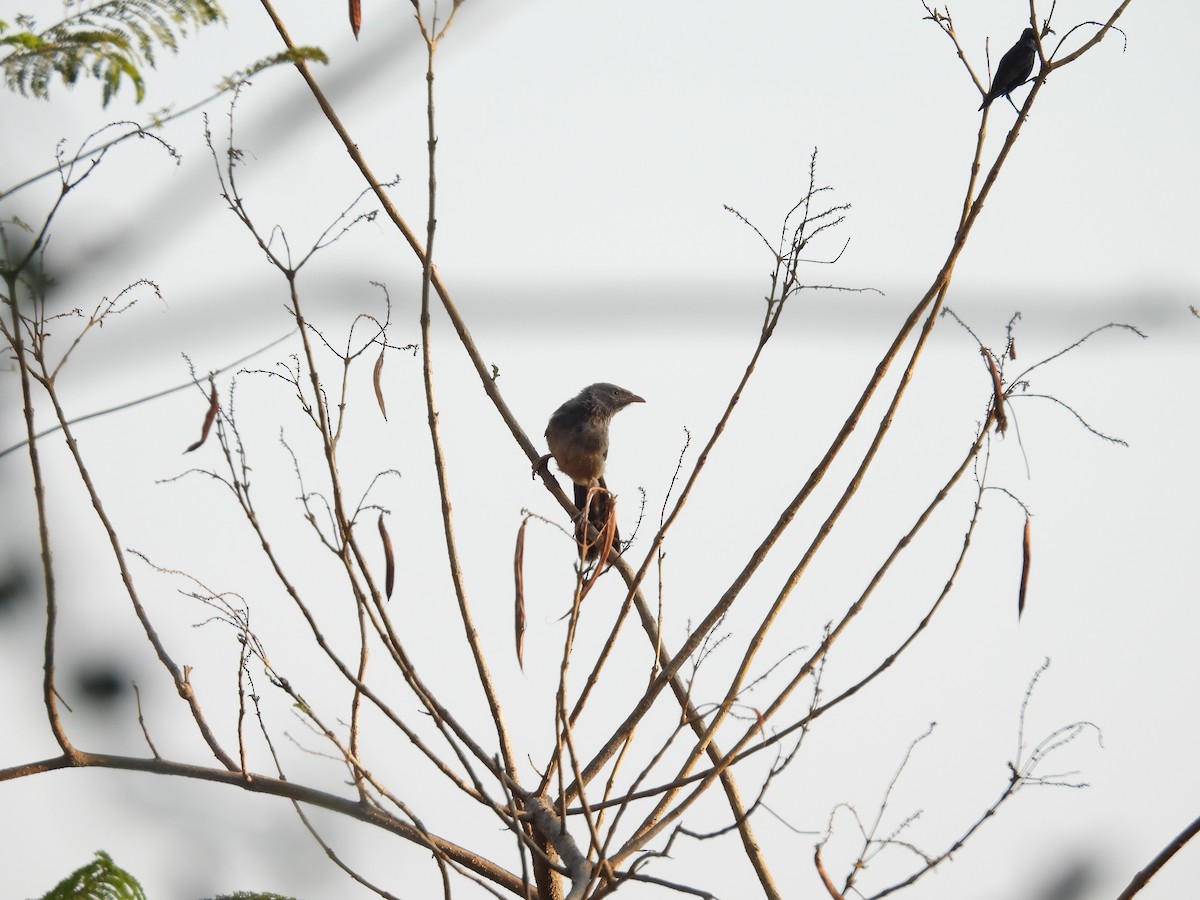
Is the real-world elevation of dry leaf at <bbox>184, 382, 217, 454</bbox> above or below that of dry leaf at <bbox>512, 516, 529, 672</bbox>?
above

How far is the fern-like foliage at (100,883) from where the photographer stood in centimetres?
180

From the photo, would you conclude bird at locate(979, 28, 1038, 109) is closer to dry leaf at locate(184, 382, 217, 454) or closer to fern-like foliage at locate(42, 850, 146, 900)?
dry leaf at locate(184, 382, 217, 454)

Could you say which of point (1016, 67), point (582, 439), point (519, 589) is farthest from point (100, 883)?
point (1016, 67)

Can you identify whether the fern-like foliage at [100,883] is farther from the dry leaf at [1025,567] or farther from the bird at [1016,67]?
the bird at [1016,67]

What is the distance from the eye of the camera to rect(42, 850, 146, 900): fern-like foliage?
1.80 metres

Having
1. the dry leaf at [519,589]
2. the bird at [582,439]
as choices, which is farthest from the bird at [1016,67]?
the dry leaf at [519,589]

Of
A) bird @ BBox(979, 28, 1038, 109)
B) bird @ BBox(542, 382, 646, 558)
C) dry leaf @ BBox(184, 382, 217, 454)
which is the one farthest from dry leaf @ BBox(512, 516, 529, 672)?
bird @ BBox(979, 28, 1038, 109)

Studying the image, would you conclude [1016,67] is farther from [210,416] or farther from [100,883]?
[100,883]

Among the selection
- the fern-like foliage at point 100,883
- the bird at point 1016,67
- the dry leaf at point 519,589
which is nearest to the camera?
the fern-like foliage at point 100,883

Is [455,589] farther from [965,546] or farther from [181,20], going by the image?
[181,20]

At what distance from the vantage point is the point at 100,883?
1.82m

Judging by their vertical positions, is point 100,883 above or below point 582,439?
below

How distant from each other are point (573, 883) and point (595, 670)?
1.80 feet

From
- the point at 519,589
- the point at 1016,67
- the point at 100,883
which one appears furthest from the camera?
the point at 1016,67
